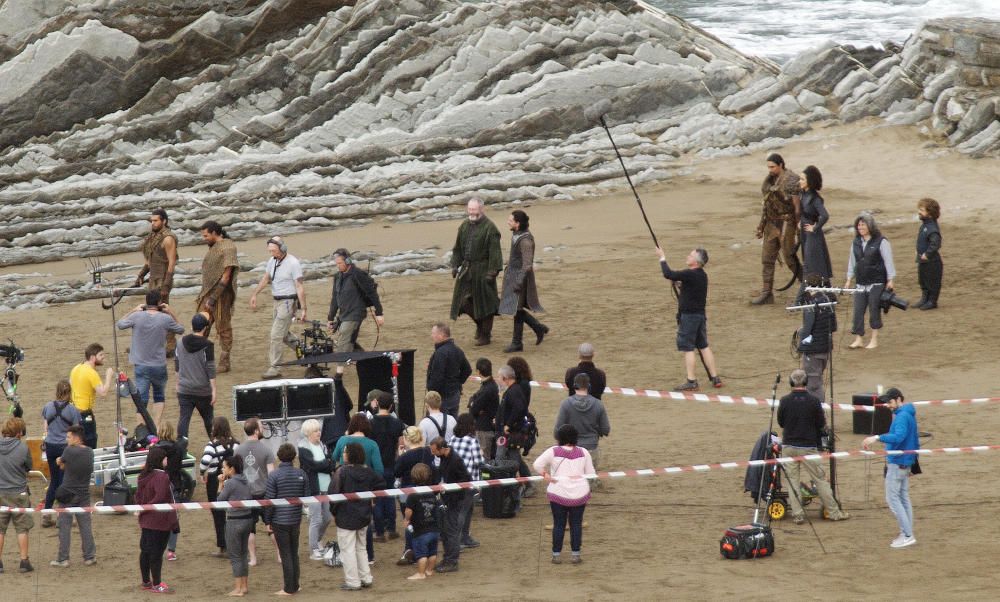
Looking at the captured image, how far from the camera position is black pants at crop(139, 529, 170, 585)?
448 inches

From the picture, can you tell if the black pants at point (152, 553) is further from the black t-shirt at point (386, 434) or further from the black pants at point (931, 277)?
the black pants at point (931, 277)

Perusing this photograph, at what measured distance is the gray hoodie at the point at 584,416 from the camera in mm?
12641

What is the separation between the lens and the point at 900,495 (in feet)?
38.0

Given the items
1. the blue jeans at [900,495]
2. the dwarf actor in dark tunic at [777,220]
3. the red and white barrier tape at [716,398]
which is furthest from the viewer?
the dwarf actor in dark tunic at [777,220]

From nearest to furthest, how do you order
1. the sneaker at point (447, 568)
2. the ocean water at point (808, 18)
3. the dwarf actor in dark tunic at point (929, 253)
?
1. the sneaker at point (447, 568)
2. the dwarf actor in dark tunic at point (929, 253)
3. the ocean water at point (808, 18)

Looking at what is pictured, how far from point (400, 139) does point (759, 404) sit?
13.6m

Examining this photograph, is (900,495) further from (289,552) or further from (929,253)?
(929,253)

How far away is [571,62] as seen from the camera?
96.7 feet

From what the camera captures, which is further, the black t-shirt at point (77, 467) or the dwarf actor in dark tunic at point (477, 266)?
the dwarf actor in dark tunic at point (477, 266)

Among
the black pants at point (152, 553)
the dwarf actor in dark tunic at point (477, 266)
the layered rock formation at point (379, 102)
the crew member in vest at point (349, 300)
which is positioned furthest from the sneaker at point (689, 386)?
the layered rock formation at point (379, 102)

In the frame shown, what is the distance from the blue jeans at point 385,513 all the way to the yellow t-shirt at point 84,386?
3.21 m

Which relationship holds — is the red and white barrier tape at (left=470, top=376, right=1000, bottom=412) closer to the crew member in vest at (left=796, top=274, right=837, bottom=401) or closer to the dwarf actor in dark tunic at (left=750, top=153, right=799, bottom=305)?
the crew member in vest at (left=796, top=274, right=837, bottom=401)

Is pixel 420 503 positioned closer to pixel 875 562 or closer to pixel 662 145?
pixel 875 562

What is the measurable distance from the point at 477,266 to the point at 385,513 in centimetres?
593
